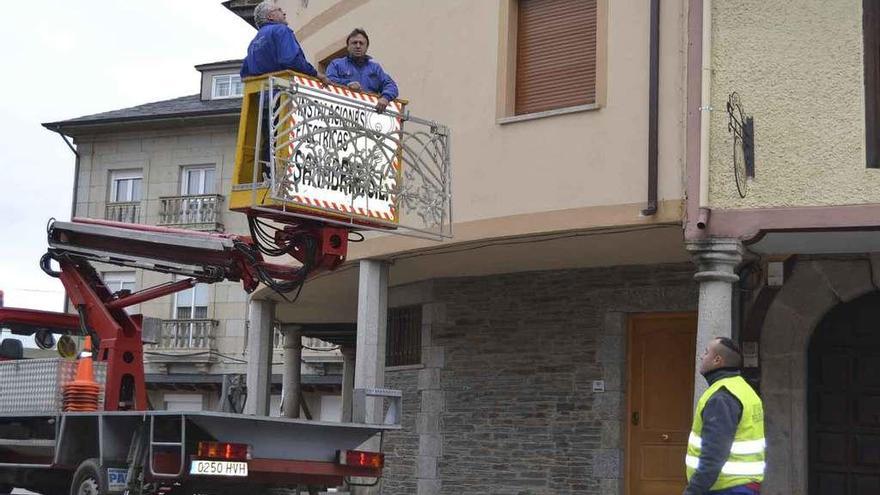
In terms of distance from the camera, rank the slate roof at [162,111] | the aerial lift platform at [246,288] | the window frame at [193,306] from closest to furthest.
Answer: the aerial lift platform at [246,288] → the slate roof at [162,111] → the window frame at [193,306]

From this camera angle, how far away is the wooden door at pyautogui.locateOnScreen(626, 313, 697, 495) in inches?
620

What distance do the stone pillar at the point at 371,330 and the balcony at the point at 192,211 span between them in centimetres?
2543

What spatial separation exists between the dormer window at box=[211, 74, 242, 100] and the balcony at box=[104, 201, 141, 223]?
13.5 feet

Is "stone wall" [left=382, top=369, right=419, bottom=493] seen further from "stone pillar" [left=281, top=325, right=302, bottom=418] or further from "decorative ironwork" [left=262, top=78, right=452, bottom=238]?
"stone pillar" [left=281, top=325, right=302, bottom=418]

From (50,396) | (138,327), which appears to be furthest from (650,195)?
(50,396)

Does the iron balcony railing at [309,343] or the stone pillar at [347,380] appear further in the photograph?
the iron balcony railing at [309,343]

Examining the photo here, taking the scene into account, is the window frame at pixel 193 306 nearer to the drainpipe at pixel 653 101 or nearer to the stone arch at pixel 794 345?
the stone arch at pixel 794 345

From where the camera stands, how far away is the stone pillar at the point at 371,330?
50.8 ft

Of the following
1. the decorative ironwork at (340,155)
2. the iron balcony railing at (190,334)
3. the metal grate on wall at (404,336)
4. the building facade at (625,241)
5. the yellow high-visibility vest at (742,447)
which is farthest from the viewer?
the iron balcony railing at (190,334)

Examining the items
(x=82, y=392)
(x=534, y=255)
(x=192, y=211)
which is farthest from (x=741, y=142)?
(x=192, y=211)

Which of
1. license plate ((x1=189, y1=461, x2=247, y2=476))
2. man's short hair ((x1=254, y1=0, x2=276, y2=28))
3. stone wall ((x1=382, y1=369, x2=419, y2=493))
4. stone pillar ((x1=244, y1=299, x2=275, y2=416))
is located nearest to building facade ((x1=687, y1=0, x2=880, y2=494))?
man's short hair ((x1=254, y1=0, x2=276, y2=28))

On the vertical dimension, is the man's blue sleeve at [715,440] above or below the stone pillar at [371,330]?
below

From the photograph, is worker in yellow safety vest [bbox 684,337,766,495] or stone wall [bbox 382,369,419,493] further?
stone wall [bbox 382,369,419,493]

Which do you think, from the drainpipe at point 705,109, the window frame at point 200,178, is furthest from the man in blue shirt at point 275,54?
the window frame at point 200,178
